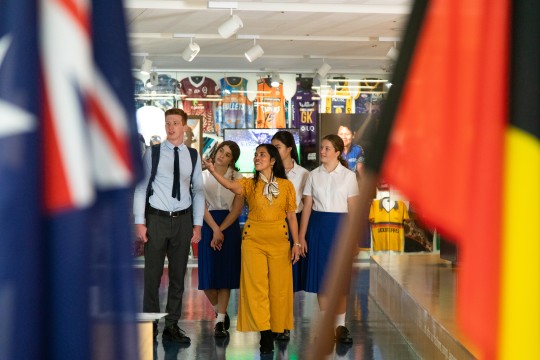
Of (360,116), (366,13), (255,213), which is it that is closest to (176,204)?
(255,213)

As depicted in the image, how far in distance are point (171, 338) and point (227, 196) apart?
123 cm

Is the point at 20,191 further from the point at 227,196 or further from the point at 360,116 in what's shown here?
the point at 360,116

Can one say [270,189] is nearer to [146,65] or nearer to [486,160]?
[486,160]

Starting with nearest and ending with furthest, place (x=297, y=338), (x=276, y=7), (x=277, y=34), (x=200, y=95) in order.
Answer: (x=297, y=338)
(x=276, y=7)
(x=277, y=34)
(x=200, y=95)

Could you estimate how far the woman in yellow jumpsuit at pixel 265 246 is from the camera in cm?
646

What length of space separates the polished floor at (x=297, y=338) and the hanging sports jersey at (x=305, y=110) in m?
5.68

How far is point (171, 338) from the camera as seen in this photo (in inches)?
267

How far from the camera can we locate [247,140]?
43.3 ft

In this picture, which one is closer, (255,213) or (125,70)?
(125,70)

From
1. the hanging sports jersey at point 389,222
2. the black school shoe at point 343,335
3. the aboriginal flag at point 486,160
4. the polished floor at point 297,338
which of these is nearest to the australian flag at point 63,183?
the aboriginal flag at point 486,160

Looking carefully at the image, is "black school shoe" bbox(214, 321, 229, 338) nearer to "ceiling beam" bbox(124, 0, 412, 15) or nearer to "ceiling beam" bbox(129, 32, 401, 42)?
"ceiling beam" bbox(124, 0, 412, 15)

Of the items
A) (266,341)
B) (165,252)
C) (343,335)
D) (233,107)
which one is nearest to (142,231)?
(165,252)

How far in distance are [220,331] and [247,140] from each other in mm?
6434

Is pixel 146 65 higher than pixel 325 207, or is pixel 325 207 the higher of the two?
pixel 146 65
